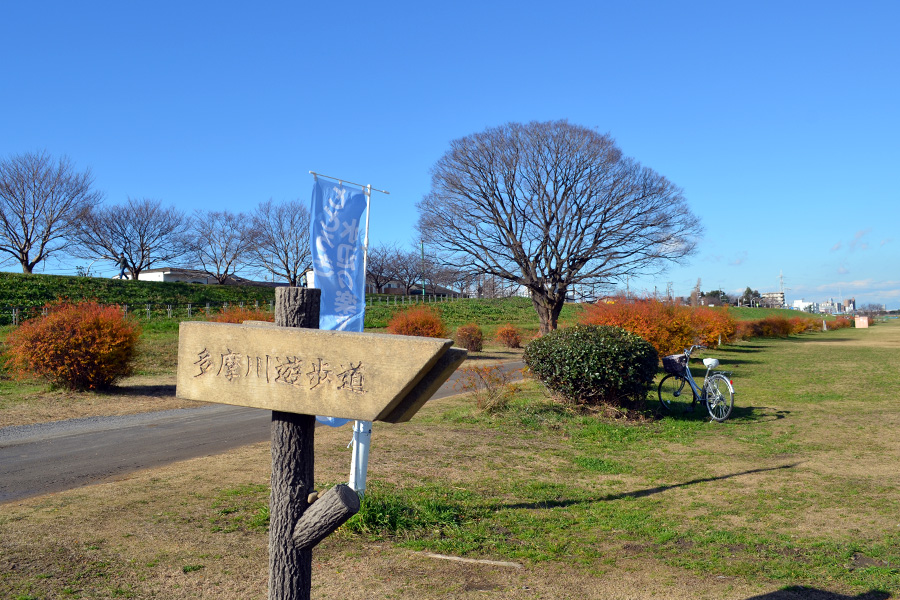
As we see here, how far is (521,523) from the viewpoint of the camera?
5109 mm

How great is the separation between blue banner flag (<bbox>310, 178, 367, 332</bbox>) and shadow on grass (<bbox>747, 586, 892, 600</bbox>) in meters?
3.79

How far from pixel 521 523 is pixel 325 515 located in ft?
9.02

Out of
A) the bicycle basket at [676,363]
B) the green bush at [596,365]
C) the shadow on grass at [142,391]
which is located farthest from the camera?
the shadow on grass at [142,391]

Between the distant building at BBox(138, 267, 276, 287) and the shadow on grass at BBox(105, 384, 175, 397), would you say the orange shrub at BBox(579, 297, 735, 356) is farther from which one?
the distant building at BBox(138, 267, 276, 287)

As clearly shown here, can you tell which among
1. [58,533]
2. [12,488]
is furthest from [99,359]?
[58,533]

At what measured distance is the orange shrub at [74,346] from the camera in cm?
1213

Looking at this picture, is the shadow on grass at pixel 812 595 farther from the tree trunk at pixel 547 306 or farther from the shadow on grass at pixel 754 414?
the tree trunk at pixel 547 306

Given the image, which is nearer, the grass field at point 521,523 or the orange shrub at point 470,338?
the grass field at point 521,523

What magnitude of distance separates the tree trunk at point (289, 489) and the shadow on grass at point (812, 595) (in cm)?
267

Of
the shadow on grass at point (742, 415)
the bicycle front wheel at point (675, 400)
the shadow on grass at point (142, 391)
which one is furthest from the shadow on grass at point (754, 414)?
the shadow on grass at point (142, 391)

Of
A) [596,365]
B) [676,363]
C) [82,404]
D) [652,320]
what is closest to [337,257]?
[596,365]

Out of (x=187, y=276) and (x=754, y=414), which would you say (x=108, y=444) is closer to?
(x=754, y=414)

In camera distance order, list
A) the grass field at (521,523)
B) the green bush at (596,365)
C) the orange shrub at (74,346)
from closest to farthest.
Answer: the grass field at (521,523), the green bush at (596,365), the orange shrub at (74,346)

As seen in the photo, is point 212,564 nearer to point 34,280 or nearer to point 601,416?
point 601,416
